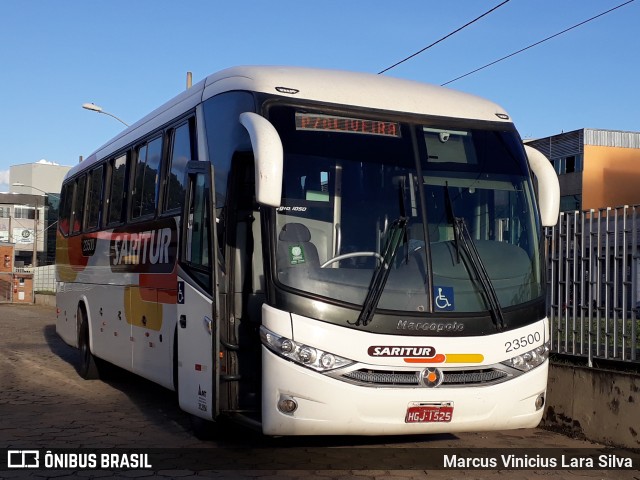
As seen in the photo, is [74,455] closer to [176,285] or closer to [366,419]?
[176,285]

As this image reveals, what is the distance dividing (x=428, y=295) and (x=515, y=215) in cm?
126

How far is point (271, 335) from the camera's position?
659cm

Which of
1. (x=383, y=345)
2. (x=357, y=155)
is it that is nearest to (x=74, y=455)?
(x=383, y=345)

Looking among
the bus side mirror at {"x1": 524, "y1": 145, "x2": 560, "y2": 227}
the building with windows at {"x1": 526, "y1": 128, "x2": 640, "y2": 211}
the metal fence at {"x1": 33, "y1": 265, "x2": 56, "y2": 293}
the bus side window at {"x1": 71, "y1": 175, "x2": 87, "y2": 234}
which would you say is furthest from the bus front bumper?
the building with windows at {"x1": 526, "y1": 128, "x2": 640, "y2": 211}

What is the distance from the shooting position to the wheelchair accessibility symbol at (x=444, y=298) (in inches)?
271

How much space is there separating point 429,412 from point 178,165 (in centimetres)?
405

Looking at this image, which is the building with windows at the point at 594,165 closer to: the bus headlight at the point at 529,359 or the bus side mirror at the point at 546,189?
the bus side mirror at the point at 546,189

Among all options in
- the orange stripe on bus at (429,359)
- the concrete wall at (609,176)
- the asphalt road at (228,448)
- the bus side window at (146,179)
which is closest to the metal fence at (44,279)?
the concrete wall at (609,176)

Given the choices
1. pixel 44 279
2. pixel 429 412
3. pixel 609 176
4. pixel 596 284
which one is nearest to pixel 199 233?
pixel 429 412

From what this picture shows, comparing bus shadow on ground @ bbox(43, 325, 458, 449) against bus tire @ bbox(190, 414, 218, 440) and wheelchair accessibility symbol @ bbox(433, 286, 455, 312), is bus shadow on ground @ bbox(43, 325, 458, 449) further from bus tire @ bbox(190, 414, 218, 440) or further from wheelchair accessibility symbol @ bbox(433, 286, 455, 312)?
wheelchair accessibility symbol @ bbox(433, 286, 455, 312)

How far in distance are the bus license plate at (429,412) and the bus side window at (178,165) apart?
3.41 metres

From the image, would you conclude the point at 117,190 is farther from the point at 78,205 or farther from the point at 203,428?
the point at 203,428

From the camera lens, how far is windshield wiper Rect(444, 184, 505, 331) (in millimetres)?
6988

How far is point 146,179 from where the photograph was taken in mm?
10609
